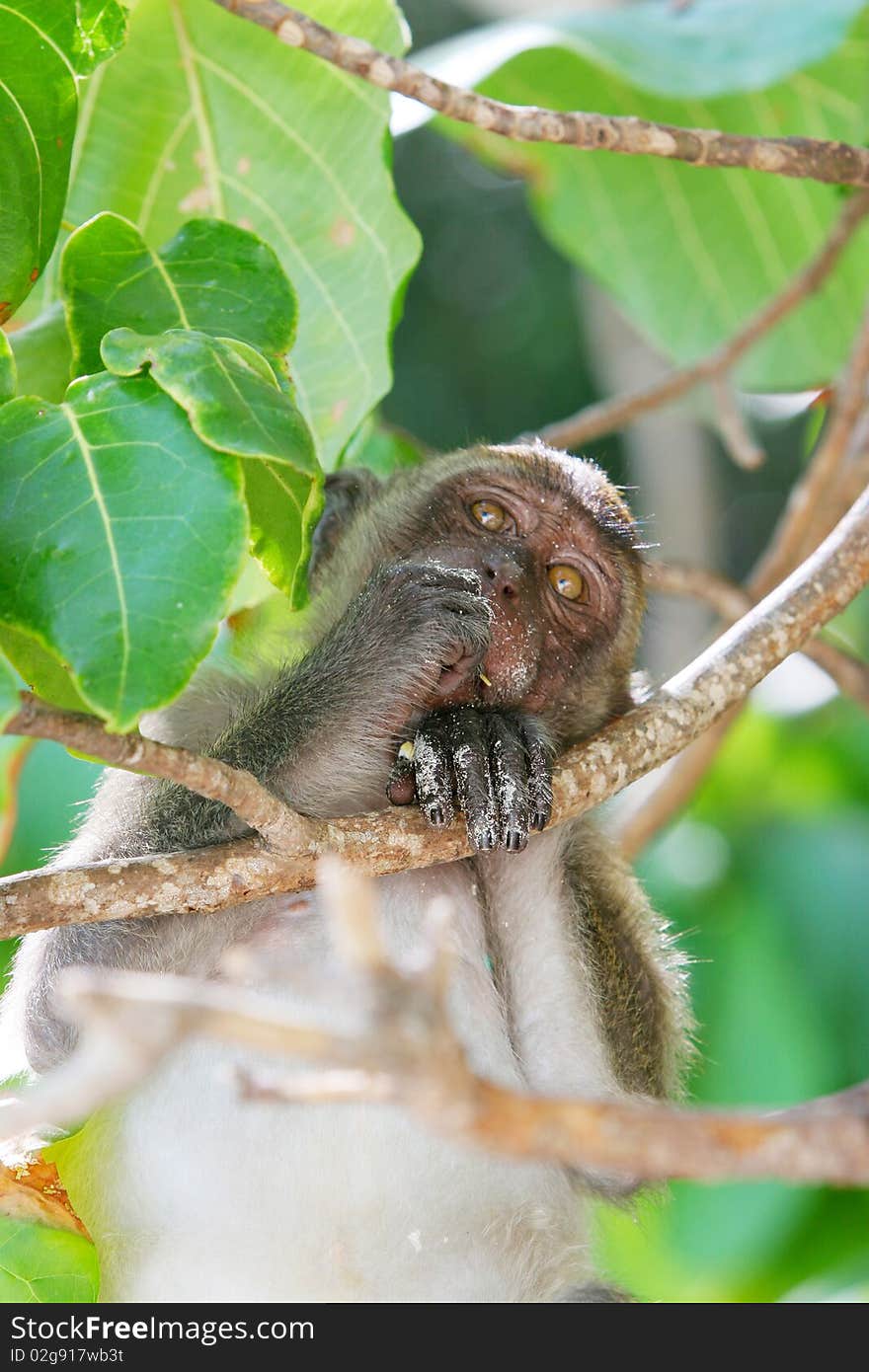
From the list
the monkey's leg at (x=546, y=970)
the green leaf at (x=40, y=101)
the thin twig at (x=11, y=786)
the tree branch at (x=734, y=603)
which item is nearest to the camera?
the green leaf at (x=40, y=101)

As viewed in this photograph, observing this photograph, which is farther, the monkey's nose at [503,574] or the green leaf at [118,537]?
the monkey's nose at [503,574]

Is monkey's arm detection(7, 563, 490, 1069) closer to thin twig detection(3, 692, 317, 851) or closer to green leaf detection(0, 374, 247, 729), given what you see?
thin twig detection(3, 692, 317, 851)

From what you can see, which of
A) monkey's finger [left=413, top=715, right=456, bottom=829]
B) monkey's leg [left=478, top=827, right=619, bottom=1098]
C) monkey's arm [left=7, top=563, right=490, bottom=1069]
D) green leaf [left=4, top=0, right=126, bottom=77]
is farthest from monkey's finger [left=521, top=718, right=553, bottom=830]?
green leaf [left=4, top=0, right=126, bottom=77]

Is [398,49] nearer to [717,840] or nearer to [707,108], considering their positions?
[707,108]

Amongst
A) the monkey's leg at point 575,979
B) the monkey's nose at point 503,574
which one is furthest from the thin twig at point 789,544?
the monkey's nose at point 503,574

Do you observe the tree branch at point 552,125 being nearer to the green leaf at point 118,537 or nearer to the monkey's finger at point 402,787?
the green leaf at point 118,537

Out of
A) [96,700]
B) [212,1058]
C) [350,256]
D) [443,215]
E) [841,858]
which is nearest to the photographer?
[96,700]

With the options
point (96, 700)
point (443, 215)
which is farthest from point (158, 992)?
point (443, 215)
